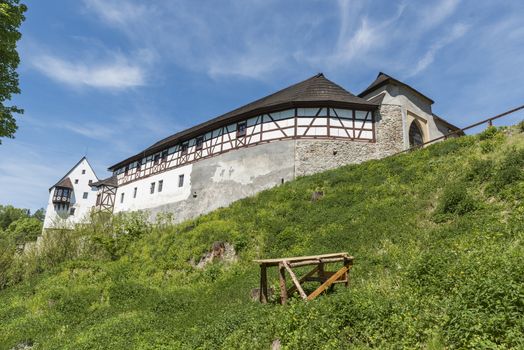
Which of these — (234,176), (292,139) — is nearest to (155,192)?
(234,176)

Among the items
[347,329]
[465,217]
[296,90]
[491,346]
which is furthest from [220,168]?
[491,346]

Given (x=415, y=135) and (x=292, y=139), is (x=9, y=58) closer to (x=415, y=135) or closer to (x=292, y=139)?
(x=292, y=139)

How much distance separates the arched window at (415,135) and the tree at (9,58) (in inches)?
996

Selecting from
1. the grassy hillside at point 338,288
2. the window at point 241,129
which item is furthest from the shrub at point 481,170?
the window at point 241,129

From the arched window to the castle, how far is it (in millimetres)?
78

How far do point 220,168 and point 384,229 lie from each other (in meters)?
18.5

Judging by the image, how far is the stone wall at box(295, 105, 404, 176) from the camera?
26.2m

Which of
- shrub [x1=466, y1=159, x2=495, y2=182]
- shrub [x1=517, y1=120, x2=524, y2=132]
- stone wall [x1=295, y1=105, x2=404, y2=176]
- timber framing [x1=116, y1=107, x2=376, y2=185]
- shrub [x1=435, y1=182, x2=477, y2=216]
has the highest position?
timber framing [x1=116, y1=107, x2=376, y2=185]

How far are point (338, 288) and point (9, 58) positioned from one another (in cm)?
1204

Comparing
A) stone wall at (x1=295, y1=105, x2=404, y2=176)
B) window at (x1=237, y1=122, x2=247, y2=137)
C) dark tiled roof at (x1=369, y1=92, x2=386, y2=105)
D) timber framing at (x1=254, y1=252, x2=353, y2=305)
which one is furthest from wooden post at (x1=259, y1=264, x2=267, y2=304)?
dark tiled roof at (x1=369, y1=92, x2=386, y2=105)

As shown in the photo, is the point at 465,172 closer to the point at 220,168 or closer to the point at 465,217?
the point at 465,217

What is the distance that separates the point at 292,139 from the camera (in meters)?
26.9

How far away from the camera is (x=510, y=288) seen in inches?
233

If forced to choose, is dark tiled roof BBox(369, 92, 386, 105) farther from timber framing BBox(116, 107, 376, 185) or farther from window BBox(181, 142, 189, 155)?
window BBox(181, 142, 189, 155)
